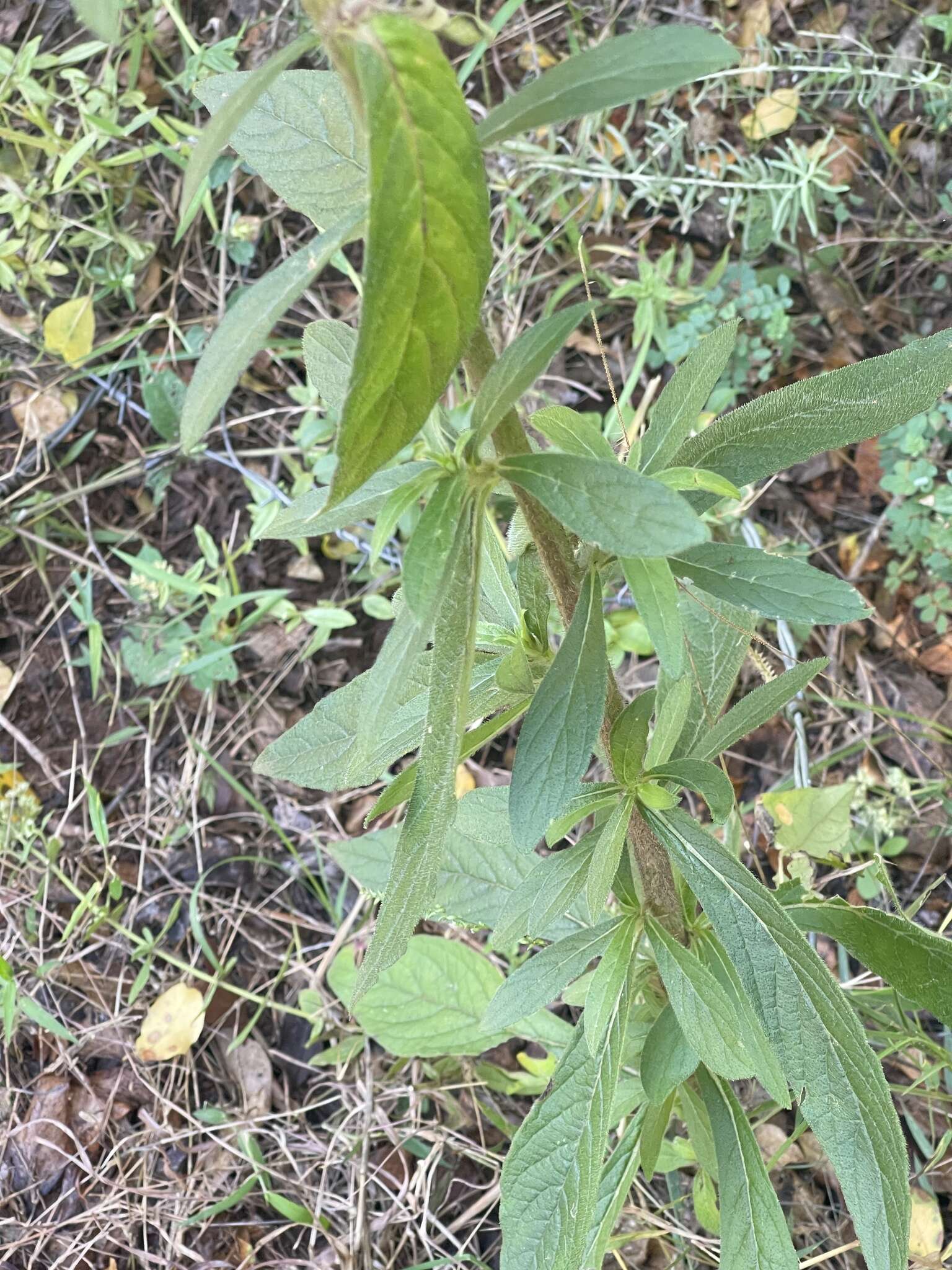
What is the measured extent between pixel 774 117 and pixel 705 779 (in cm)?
208

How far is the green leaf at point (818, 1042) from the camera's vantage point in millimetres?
1072

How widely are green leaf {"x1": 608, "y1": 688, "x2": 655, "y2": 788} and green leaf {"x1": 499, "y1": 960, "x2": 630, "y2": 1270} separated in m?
0.29

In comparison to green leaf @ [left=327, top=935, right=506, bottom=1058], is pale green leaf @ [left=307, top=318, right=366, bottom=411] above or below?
above

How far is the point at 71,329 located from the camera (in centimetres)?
258

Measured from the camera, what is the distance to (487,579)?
1155 mm

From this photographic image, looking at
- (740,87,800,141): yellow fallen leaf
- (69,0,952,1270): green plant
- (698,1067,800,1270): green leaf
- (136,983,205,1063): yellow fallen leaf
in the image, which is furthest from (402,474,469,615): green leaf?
(740,87,800,141): yellow fallen leaf

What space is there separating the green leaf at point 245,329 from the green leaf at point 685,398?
448mm

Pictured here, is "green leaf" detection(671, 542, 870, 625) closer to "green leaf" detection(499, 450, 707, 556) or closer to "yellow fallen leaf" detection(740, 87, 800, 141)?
"green leaf" detection(499, 450, 707, 556)

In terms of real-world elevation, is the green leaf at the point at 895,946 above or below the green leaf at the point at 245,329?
below

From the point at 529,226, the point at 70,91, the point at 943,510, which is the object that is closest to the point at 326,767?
the point at 943,510

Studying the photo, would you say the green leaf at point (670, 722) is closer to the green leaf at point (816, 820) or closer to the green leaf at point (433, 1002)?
the green leaf at point (816, 820)

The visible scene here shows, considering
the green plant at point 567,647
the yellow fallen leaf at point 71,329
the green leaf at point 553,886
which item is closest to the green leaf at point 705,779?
the green plant at point 567,647

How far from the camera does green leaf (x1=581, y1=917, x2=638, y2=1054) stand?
110cm

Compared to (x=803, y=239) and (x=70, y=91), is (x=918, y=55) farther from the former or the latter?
(x=70, y=91)
